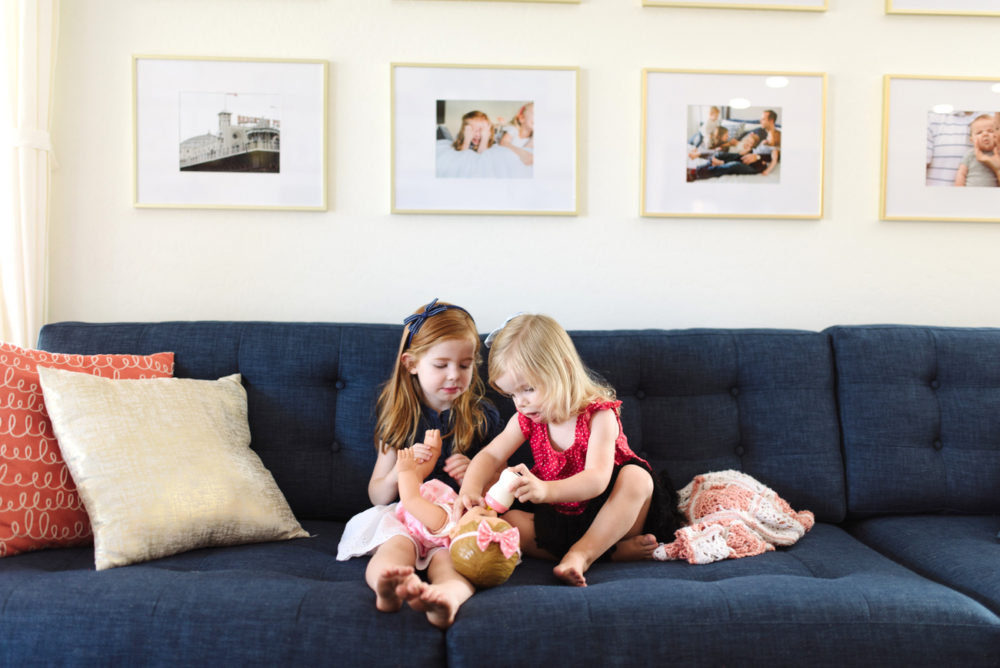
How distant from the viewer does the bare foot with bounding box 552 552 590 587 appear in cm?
143

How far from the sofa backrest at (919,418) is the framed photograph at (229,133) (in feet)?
5.44

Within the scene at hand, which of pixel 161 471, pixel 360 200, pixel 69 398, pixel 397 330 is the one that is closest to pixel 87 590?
pixel 161 471

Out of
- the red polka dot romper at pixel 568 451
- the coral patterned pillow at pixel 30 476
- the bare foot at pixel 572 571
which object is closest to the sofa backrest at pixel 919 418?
the red polka dot romper at pixel 568 451

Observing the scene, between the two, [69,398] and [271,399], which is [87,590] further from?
[271,399]

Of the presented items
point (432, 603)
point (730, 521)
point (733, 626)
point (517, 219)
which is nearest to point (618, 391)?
point (730, 521)

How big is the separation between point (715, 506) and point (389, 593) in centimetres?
87

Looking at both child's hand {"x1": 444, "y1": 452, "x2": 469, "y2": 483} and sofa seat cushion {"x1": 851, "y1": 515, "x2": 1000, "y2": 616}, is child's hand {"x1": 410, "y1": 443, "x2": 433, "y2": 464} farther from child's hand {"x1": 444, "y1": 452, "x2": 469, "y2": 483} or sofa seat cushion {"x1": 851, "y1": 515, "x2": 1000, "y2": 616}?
sofa seat cushion {"x1": 851, "y1": 515, "x2": 1000, "y2": 616}

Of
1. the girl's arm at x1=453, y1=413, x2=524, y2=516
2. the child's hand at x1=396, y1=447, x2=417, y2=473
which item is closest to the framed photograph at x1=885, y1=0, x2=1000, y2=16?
the girl's arm at x1=453, y1=413, x2=524, y2=516

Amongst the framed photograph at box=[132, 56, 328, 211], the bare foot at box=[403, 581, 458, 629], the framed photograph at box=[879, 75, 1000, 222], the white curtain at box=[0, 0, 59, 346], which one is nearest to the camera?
the bare foot at box=[403, 581, 458, 629]

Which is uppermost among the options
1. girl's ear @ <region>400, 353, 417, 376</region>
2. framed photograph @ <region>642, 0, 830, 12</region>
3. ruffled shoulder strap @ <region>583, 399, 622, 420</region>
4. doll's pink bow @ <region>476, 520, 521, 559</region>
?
framed photograph @ <region>642, 0, 830, 12</region>

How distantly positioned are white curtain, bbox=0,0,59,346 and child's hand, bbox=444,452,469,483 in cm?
131

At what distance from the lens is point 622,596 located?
1312mm

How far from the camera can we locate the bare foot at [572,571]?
56.2 inches

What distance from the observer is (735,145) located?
2.26 m
